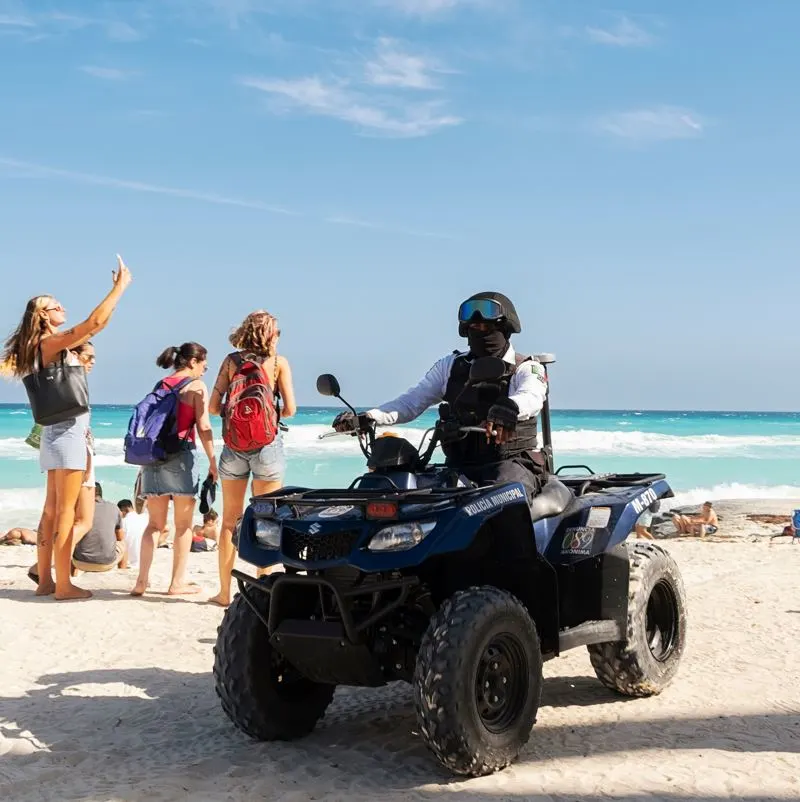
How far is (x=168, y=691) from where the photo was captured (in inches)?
225

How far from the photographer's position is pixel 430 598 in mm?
4453

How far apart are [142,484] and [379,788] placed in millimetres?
4506

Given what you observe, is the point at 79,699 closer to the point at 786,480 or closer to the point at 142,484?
the point at 142,484

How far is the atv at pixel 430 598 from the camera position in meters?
4.08

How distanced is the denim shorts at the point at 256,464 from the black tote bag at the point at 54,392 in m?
1.13

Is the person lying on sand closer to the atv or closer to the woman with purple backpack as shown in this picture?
the woman with purple backpack

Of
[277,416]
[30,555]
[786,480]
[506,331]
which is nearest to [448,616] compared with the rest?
[506,331]

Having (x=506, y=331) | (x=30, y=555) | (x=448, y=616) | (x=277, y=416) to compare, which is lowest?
(x=30, y=555)

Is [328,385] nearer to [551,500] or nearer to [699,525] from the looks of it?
[551,500]

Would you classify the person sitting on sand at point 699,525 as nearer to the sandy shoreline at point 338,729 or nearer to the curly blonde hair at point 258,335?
the sandy shoreline at point 338,729

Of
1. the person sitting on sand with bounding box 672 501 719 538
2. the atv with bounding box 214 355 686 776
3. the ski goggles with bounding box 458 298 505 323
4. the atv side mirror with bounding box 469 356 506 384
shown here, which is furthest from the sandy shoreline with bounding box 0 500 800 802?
the person sitting on sand with bounding box 672 501 719 538

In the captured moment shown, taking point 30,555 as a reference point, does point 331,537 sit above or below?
above

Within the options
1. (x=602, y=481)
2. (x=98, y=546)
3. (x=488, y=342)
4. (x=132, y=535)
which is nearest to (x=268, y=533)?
(x=488, y=342)

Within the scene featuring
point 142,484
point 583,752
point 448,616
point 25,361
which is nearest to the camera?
point 448,616
